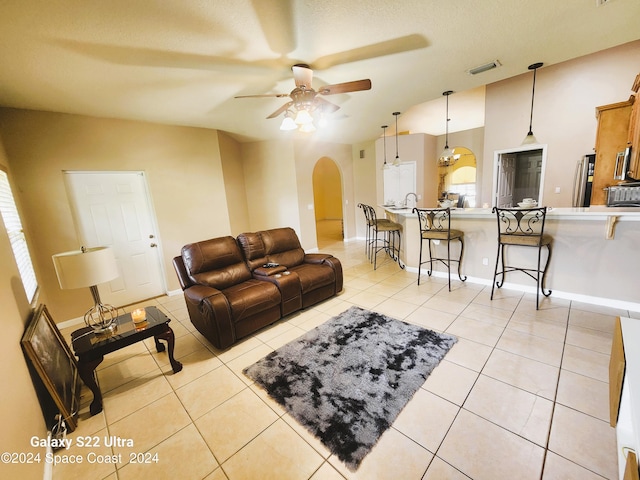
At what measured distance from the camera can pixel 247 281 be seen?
3.16 metres

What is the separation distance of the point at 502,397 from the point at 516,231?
2297 mm

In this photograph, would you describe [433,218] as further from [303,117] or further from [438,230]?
[303,117]

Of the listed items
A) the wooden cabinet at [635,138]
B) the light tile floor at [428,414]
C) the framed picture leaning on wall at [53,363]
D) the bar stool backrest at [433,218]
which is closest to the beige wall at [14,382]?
the framed picture leaning on wall at [53,363]

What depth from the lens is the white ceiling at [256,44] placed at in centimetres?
176

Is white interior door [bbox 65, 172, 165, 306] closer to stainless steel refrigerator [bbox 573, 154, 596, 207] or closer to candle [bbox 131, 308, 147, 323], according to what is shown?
candle [bbox 131, 308, 147, 323]

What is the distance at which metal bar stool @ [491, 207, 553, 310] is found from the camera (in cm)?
286

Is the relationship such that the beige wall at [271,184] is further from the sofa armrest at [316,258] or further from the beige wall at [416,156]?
the beige wall at [416,156]

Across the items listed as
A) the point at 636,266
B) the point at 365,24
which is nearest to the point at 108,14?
the point at 365,24

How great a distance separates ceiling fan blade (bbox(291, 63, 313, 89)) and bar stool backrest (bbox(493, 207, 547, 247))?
103 inches

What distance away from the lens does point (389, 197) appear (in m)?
7.20

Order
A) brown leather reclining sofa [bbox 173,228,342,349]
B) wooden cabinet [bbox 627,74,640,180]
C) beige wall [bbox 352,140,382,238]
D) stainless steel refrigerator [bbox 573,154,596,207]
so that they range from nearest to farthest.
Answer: brown leather reclining sofa [bbox 173,228,342,349], wooden cabinet [bbox 627,74,640,180], stainless steel refrigerator [bbox 573,154,596,207], beige wall [bbox 352,140,382,238]

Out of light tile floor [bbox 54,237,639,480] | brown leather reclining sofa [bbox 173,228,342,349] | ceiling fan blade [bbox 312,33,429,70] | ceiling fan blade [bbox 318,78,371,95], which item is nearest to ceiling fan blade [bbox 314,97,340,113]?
ceiling fan blade [bbox 318,78,371,95]

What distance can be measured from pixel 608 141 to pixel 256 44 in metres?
5.71

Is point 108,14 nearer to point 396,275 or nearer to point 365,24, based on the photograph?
point 365,24
